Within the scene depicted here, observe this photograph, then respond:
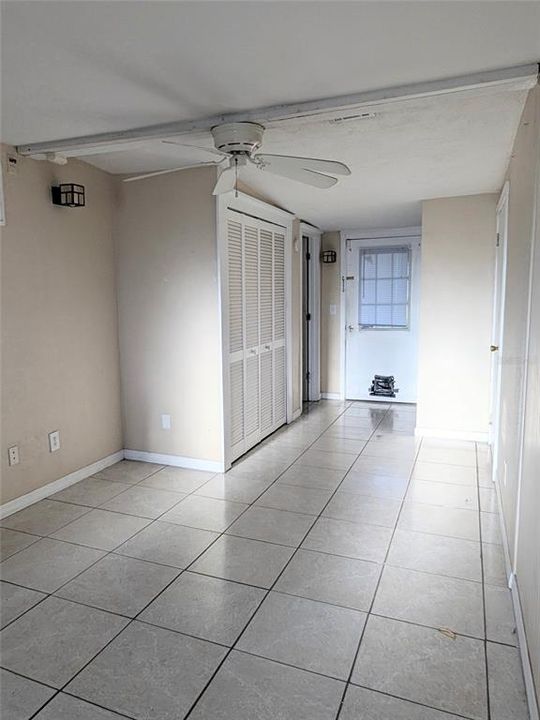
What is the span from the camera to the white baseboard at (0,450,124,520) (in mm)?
3018

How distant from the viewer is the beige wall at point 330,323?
6.14m

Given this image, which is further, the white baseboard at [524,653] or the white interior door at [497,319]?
the white interior door at [497,319]

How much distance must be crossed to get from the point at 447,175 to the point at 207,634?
11.0 ft

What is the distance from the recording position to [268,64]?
6.07 feet

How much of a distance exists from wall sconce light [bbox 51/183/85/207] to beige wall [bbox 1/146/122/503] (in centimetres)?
4

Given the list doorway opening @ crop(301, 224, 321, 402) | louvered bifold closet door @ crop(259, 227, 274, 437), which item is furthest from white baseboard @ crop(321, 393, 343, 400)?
louvered bifold closet door @ crop(259, 227, 274, 437)

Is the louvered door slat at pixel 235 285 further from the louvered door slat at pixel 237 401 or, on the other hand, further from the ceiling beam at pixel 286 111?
the ceiling beam at pixel 286 111

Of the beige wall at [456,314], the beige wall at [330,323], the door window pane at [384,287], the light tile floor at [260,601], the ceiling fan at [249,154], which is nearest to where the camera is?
the light tile floor at [260,601]

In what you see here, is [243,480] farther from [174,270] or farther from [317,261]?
[317,261]

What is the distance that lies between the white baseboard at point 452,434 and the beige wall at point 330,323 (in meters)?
1.77

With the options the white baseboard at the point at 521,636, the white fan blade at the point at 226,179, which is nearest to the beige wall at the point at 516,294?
the white baseboard at the point at 521,636

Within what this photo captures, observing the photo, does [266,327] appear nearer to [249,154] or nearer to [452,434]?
[452,434]

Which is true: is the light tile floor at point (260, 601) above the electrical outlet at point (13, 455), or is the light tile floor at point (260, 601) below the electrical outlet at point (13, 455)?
below

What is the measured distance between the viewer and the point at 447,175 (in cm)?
363
